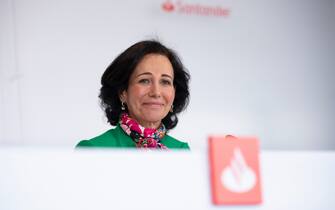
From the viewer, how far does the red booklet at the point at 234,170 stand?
53cm

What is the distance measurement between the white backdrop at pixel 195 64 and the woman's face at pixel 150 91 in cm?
178

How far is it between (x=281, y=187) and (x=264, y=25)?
3941 mm

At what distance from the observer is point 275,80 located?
4.41 meters

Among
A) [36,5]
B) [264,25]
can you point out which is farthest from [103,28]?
[264,25]

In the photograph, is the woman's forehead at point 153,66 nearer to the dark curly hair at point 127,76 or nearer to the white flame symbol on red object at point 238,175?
the dark curly hair at point 127,76

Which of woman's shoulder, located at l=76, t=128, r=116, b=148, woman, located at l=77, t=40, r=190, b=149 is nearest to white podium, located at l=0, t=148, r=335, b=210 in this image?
woman's shoulder, located at l=76, t=128, r=116, b=148

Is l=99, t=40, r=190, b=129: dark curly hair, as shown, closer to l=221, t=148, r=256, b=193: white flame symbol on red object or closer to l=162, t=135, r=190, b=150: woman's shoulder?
l=162, t=135, r=190, b=150: woman's shoulder

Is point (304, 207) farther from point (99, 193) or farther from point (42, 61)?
point (42, 61)

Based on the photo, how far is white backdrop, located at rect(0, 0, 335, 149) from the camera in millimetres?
3486

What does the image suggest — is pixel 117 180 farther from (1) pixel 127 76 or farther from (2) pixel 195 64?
(2) pixel 195 64

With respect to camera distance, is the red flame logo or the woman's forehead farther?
the red flame logo

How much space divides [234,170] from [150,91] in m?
1.28

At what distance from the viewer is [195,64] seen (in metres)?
4.11

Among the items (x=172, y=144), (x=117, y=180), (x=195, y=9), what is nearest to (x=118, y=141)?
(x=172, y=144)
